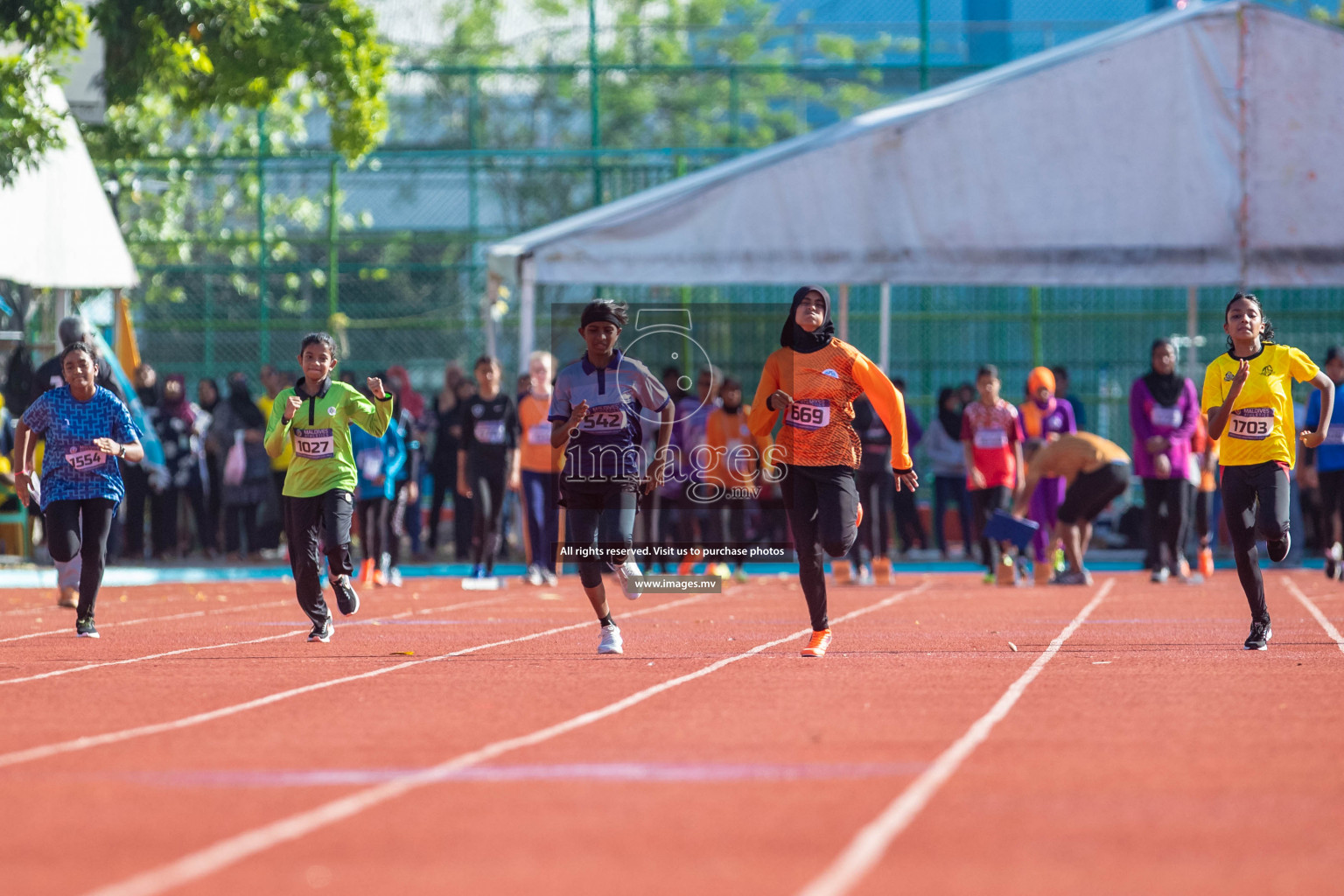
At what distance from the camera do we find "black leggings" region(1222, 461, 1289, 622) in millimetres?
11234

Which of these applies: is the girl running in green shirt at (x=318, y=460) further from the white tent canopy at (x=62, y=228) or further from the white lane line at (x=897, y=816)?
the white tent canopy at (x=62, y=228)

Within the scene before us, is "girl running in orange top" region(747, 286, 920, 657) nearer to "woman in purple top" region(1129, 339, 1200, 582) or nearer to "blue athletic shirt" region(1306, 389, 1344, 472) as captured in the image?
"woman in purple top" region(1129, 339, 1200, 582)

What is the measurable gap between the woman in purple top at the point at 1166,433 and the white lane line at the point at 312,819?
392 inches

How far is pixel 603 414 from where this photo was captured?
11.0 metres

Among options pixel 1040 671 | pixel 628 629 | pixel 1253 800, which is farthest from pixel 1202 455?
pixel 1253 800

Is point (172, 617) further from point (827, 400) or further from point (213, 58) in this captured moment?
point (213, 58)

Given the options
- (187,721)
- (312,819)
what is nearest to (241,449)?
(187,721)

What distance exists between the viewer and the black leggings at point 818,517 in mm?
10984

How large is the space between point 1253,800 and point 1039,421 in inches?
525

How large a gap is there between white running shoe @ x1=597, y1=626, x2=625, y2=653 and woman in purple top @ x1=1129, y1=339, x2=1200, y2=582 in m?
7.78

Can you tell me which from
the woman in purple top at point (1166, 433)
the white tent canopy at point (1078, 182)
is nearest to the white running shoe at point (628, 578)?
the woman in purple top at point (1166, 433)

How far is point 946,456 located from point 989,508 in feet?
12.8

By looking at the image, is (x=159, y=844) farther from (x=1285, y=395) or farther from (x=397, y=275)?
(x=397, y=275)

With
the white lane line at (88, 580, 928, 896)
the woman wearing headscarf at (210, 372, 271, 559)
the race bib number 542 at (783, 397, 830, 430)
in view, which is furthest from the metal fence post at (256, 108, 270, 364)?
the white lane line at (88, 580, 928, 896)
